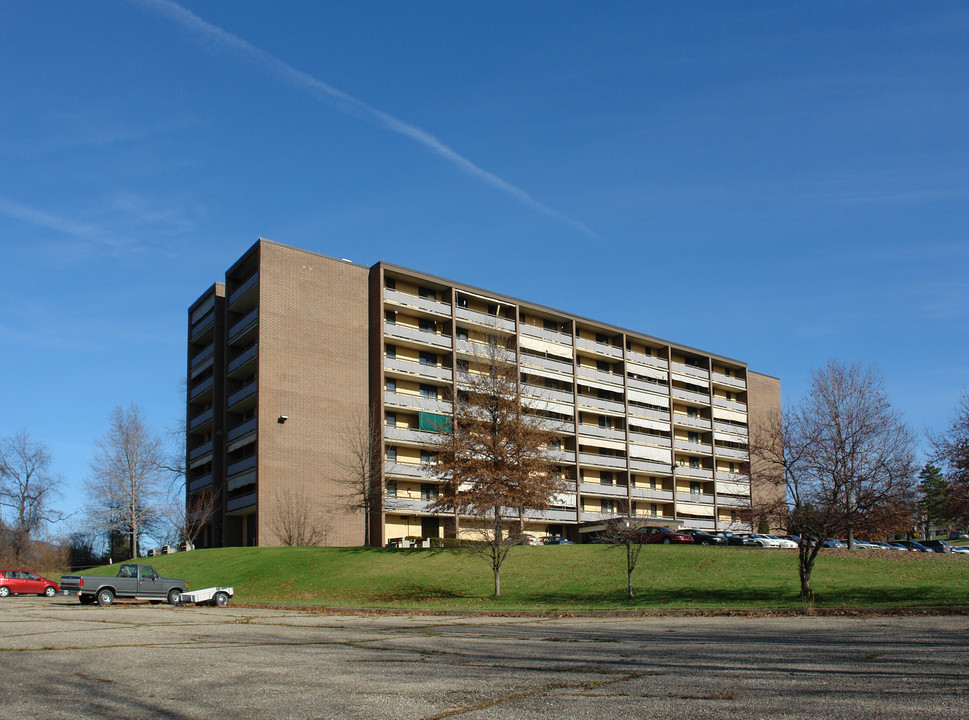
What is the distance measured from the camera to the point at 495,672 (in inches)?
457

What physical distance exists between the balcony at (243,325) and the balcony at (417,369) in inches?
409

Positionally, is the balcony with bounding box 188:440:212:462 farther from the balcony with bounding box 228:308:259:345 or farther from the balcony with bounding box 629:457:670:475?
the balcony with bounding box 629:457:670:475

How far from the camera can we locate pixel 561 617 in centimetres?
2592

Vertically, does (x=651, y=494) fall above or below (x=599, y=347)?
below

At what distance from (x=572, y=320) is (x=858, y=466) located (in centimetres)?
4290

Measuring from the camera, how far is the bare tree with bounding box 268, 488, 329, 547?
57906 mm

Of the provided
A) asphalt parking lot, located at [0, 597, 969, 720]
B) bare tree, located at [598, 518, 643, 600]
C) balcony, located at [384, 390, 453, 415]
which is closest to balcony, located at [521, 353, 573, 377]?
balcony, located at [384, 390, 453, 415]

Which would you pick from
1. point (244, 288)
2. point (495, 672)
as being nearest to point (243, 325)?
point (244, 288)

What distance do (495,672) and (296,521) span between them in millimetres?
49413

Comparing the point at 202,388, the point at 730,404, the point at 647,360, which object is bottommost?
the point at 202,388

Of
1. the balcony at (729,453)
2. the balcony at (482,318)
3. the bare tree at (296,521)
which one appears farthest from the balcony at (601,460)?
Answer: the bare tree at (296,521)

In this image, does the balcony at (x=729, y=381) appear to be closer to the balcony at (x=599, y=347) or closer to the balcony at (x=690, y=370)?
the balcony at (x=690, y=370)

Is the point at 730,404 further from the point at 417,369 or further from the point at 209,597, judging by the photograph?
the point at 209,597

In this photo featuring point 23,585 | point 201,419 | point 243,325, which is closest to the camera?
point 23,585
